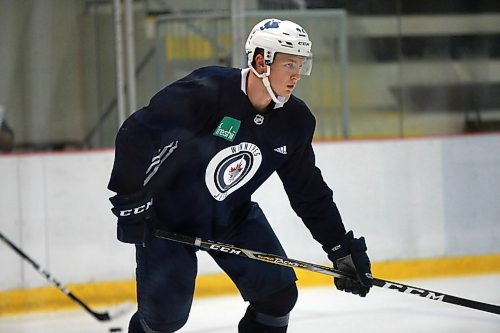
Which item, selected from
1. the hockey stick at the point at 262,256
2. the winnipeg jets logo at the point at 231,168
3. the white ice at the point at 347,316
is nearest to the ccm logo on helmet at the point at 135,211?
the hockey stick at the point at 262,256

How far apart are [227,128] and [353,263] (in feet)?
1.85

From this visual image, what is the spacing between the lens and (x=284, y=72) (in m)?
2.76

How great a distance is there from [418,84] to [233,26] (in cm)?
111

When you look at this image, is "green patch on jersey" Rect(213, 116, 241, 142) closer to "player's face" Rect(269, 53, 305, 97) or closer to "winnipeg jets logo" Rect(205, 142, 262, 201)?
"winnipeg jets logo" Rect(205, 142, 262, 201)

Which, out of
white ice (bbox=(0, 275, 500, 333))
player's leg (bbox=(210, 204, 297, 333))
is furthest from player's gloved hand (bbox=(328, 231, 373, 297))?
white ice (bbox=(0, 275, 500, 333))

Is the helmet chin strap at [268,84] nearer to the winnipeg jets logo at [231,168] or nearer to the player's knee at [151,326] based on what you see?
the winnipeg jets logo at [231,168]

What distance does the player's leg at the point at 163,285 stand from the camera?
2.87 m

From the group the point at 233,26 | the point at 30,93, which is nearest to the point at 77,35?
the point at 30,93

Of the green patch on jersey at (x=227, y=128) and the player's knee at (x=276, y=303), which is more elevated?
the green patch on jersey at (x=227, y=128)

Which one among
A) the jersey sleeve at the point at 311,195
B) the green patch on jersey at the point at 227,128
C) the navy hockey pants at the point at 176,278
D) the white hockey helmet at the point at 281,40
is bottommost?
the navy hockey pants at the point at 176,278

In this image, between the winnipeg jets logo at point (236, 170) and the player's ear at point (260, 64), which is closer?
the player's ear at point (260, 64)

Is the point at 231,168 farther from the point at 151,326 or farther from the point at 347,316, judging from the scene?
the point at 347,316

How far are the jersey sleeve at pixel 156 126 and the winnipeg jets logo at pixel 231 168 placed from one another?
13 centimetres

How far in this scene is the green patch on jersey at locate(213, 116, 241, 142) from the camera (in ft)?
9.26
